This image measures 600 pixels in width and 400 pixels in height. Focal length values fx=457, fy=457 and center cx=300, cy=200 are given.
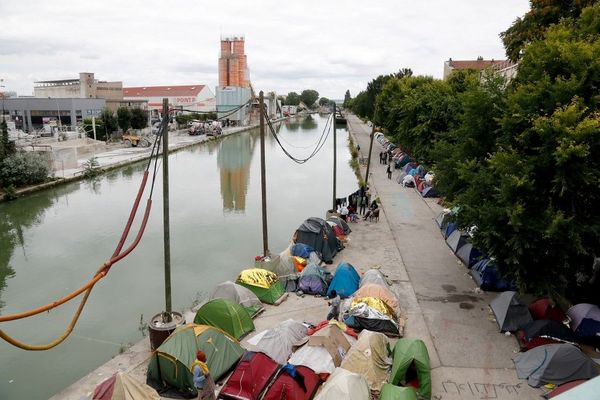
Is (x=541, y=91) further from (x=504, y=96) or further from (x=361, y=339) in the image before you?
(x=361, y=339)

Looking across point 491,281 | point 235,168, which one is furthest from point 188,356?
point 235,168

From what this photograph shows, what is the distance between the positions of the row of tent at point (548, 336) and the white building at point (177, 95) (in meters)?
89.3

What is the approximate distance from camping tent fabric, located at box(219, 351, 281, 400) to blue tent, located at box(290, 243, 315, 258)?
23.8 feet

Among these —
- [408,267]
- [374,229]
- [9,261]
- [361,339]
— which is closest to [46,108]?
[9,261]

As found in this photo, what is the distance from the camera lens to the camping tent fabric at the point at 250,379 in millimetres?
9099

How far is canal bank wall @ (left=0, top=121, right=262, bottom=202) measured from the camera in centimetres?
3155

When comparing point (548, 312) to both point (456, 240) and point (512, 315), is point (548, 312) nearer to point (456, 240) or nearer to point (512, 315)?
point (512, 315)

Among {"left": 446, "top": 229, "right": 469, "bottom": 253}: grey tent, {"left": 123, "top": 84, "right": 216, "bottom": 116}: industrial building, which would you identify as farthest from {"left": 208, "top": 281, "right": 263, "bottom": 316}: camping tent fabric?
{"left": 123, "top": 84, "right": 216, "bottom": 116}: industrial building

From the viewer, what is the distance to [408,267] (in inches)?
683

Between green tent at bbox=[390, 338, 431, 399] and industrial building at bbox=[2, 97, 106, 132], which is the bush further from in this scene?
industrial building at bbox=[2, 97, 106, 132]

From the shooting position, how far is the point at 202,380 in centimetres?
889

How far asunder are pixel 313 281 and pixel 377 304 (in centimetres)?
299

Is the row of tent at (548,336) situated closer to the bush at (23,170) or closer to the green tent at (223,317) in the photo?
the green tent at (223,317)

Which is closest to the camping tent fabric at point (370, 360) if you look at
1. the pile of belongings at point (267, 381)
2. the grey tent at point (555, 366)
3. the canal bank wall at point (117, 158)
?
the pile of belongings at point (267, 381)
